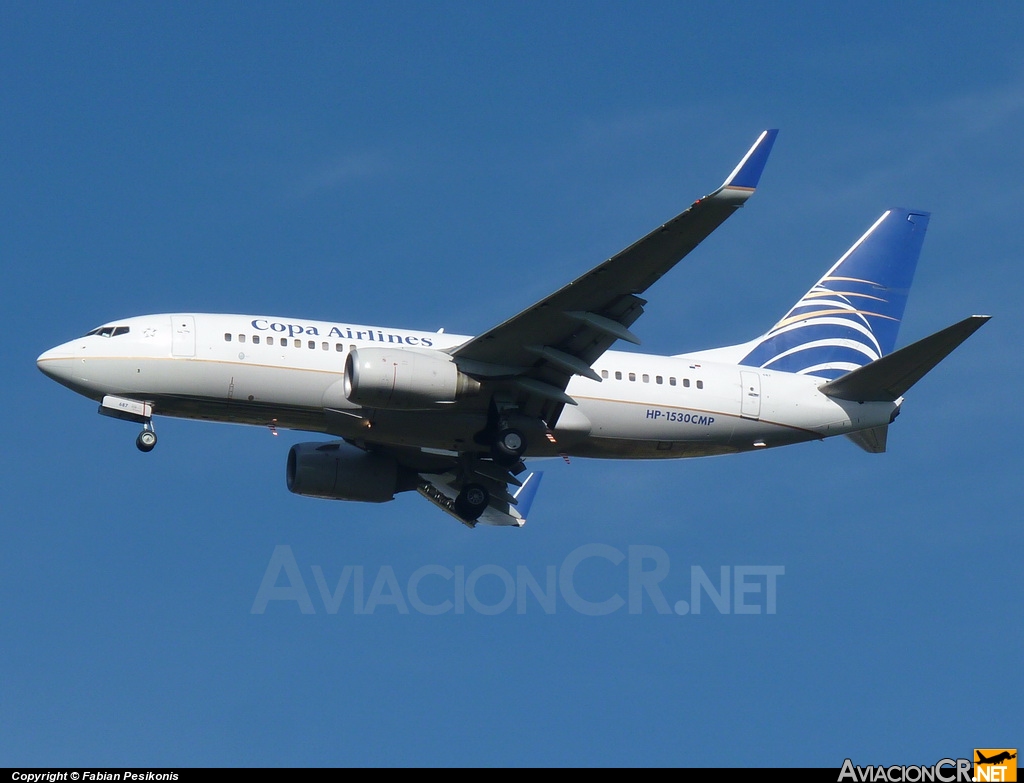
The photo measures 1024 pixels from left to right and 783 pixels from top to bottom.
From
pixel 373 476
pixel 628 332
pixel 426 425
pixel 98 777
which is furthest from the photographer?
pixel 373 476

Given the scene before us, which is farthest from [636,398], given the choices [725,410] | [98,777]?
[98,777]

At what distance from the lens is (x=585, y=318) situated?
36.6 m

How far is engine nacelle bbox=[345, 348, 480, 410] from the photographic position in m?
36.5

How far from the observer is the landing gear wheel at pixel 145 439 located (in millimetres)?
38312

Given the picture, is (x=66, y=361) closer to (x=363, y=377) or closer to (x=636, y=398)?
(x=363, y=377)

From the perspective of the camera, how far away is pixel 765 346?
4388cm

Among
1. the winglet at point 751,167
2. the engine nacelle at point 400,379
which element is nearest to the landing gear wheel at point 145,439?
the engine nacelle at point 400,379

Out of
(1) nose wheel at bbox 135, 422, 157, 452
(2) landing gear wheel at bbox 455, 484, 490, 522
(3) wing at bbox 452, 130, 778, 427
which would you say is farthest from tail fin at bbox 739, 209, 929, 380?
(1) nose wheel at bbox 135, 422, 157, 452

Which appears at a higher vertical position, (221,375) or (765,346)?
(765,346)

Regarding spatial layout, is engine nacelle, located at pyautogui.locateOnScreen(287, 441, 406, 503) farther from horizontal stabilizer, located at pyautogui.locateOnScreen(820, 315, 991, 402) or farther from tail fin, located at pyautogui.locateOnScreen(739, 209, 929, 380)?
horizontal stabilizer, located at pyautogui.locateOnScreen(820, 315, 991, 402)

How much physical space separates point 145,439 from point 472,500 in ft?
31.3

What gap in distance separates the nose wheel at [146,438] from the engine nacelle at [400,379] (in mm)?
5306

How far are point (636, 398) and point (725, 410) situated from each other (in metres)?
2.53

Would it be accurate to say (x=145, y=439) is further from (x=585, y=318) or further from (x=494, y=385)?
(x=585, y=318)
